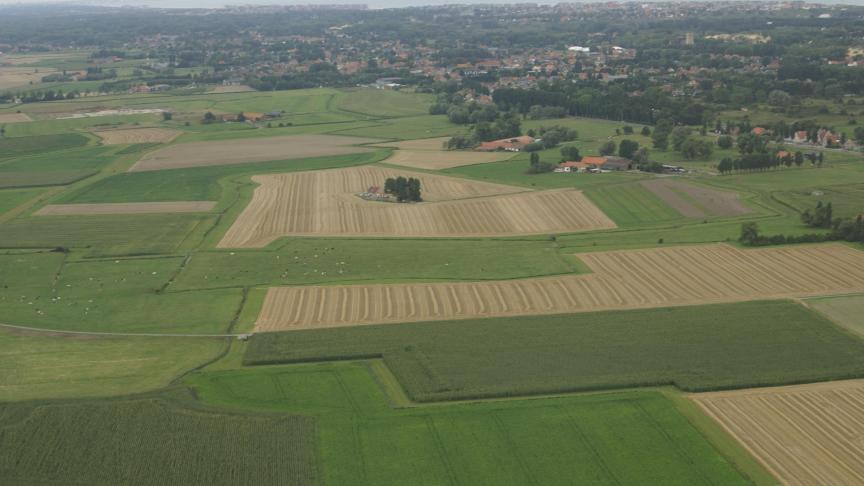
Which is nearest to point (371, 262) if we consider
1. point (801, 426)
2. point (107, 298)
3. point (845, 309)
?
point (107, 298)

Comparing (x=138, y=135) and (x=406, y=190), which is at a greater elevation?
(x=406, y=190)

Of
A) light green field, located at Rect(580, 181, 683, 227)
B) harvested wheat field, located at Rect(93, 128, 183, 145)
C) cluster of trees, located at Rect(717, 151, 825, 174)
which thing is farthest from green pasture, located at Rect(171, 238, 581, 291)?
harvested wheat field, located at Rect(93, 128, 183, 145)

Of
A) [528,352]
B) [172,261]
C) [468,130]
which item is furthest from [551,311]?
[468,130]

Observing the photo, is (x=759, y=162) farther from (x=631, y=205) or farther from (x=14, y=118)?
(x=14, y=118)

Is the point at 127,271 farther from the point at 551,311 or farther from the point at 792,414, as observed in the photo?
the point at 792,414

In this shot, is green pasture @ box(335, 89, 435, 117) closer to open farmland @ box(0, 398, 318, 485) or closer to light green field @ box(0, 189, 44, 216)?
light green field @ box(0, 189, 44, 216)
